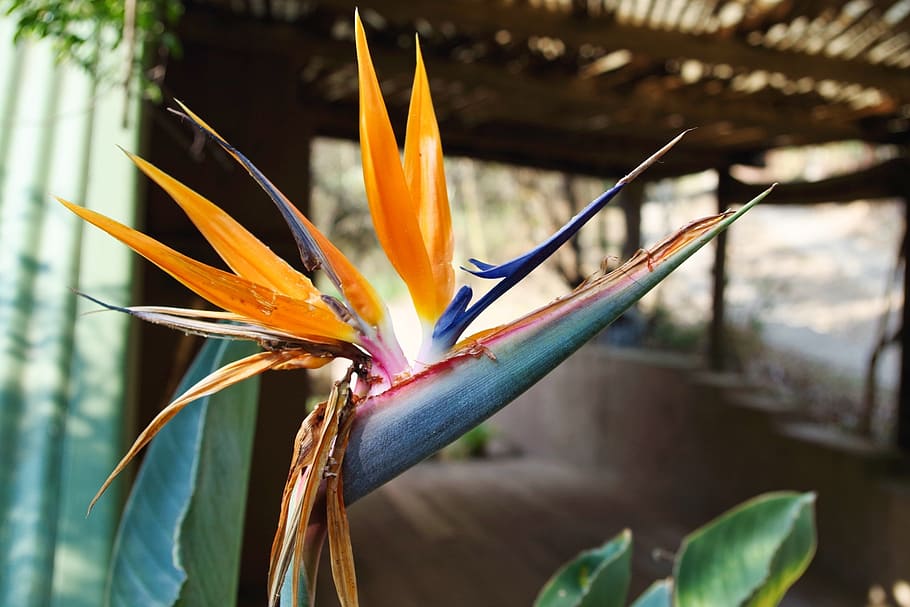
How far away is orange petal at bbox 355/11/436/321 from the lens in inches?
15.3

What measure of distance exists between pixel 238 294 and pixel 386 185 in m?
0.09

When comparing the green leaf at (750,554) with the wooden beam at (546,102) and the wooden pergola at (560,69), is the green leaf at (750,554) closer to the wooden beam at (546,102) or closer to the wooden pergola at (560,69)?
the wooden beam at (546,102)

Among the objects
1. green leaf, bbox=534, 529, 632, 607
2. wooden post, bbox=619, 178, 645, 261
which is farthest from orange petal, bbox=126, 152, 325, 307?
wooden post, bbox=619, 178, 645, 261

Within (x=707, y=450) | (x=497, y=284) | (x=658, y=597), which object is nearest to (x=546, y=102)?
(x=707, y=450)

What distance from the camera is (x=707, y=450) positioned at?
4496 mm

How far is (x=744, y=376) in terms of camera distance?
15.4 ft

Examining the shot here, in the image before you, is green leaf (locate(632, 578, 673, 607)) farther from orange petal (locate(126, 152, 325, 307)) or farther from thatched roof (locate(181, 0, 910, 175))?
thatched roof (locate(181, 0, 910, 175))

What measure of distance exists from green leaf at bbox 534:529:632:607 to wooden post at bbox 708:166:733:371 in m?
4.01

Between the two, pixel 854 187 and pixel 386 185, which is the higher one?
pixel 854 187

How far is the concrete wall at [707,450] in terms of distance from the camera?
336 centimetres

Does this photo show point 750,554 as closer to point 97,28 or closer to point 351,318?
point 351,318

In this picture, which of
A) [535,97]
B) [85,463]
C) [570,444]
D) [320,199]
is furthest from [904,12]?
[320,199]

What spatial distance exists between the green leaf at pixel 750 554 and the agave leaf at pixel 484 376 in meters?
0.50

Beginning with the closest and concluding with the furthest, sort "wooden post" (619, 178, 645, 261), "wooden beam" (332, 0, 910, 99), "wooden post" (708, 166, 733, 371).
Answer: "wooden beam" (332, 0, 910, 99) → "wooden post" (708, 166, 733, 371) → "wooden post" (619, 178, 645, 261)
